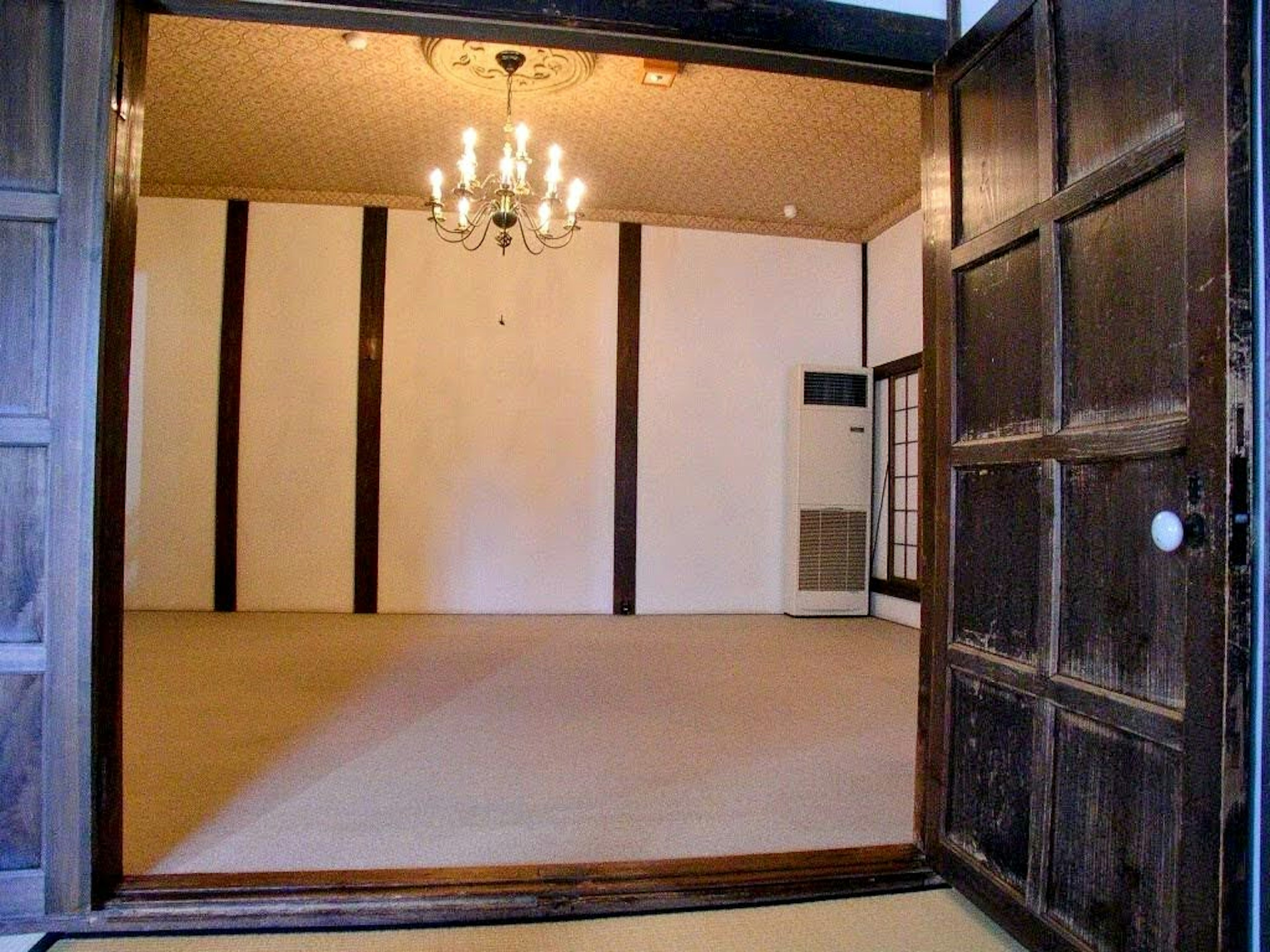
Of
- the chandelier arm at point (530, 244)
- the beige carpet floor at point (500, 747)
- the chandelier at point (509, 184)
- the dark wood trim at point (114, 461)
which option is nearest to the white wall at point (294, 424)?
the beige carpet floor at point (500, 747)

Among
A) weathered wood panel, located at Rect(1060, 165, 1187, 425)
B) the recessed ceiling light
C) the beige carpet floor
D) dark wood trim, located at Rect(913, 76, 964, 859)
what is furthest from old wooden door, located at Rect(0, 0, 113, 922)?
the recessed ceiling light

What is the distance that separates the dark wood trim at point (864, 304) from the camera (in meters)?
5.77

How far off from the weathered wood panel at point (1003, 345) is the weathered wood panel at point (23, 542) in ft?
6.75

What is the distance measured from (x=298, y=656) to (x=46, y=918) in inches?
103

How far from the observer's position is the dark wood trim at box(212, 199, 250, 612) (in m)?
5.21

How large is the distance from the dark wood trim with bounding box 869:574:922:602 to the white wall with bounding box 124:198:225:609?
5128mm

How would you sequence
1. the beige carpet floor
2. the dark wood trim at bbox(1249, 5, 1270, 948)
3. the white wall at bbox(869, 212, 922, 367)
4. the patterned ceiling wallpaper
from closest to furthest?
1. the dark wood trim at bbox(1249, 5, 1270, 948)
2. the beige carpet floor
3. the patterned ceiling wallpaper
4. the white wall at bbox(869, 212, 922, 367)

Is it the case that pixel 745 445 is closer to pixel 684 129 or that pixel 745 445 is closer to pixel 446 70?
pixel 684 129

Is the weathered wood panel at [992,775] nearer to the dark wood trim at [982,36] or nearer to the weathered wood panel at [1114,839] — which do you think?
the weathered wood panel at [1114,839]

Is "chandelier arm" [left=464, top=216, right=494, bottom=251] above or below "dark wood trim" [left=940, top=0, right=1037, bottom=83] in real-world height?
above

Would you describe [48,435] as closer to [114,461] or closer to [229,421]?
[114,461]

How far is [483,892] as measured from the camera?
156cm

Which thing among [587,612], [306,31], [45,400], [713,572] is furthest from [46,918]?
[713,572]

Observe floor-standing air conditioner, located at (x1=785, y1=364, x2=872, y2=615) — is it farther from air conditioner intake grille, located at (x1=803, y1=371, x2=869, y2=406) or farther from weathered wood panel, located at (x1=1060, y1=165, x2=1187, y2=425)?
weathered wood panel, located at (x1=1060, y1=165, x2=1187, y2=425)
